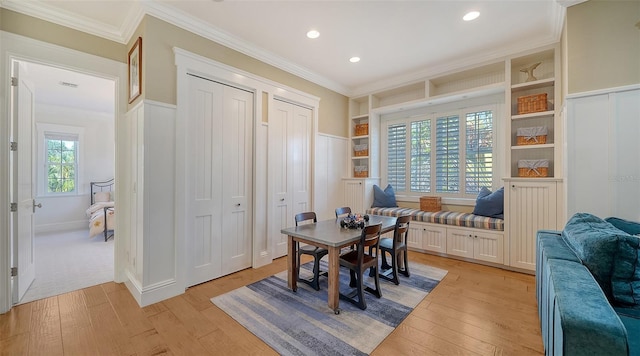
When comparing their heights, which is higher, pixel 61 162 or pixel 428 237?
pixel 61 162

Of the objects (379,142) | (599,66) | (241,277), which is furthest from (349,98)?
(241,277)

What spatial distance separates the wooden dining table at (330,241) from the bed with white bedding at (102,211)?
375cm

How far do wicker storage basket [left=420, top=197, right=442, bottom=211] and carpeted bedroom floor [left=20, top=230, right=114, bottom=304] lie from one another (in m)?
4.64

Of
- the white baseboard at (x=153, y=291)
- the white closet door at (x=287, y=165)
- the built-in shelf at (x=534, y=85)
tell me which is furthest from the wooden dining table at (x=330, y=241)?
the built-in shelf at (x=534, y=85)

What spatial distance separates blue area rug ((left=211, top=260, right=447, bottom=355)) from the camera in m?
1.95

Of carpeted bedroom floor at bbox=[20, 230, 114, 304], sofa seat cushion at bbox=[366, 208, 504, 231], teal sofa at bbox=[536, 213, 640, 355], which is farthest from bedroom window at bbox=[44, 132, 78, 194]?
teal sofa at bbox=[536, 213, 640, 355]

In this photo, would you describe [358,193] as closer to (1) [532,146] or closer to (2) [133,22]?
(1) [532,146]

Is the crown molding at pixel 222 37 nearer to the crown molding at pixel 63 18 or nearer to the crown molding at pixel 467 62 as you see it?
the crown molding at pixel 63 18

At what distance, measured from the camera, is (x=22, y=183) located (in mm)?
2629

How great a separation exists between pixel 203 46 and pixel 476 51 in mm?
3621

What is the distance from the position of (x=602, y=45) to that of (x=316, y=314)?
3.71 metres

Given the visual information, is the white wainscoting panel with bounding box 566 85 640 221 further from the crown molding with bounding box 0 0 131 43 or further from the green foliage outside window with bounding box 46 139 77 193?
the green foliage outside window with bounding box 46 139 77 193

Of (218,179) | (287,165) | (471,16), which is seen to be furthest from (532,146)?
(218,179)

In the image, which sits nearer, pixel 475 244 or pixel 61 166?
pixel 475 244
